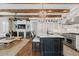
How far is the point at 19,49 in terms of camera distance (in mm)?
1883

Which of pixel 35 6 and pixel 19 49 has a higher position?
pixel 35 6

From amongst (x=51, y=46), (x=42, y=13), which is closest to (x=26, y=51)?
(x=51, y=46)

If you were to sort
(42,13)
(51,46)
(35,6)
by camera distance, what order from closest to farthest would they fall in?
(35,6) < (42,13) < (51,46)

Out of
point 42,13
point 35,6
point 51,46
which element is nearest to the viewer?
point 35,6

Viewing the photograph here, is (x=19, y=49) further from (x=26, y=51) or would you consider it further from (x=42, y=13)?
(x=42, y=13)

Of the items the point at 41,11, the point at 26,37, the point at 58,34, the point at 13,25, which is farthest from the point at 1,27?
the point at 58,34

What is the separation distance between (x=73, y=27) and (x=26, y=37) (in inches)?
30.0

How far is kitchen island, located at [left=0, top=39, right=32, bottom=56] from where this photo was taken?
169 cm

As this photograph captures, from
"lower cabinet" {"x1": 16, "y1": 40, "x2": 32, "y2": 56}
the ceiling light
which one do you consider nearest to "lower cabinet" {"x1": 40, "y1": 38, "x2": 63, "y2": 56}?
"lower cabinet" {"x1": 16, "y1": 40, "x2": 32, "y2": 56}

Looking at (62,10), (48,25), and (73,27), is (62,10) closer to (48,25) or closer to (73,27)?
(48,25)

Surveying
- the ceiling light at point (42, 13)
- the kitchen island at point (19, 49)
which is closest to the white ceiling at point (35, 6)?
the ceiling light at point (42, 13)

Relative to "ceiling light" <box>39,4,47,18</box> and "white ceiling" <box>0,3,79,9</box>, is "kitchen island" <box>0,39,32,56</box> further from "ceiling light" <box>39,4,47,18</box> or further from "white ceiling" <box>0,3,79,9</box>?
"white ceiling" <box>0,3,79,9</box>

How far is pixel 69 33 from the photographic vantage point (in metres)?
2.13

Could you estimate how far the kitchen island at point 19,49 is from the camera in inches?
66.7
